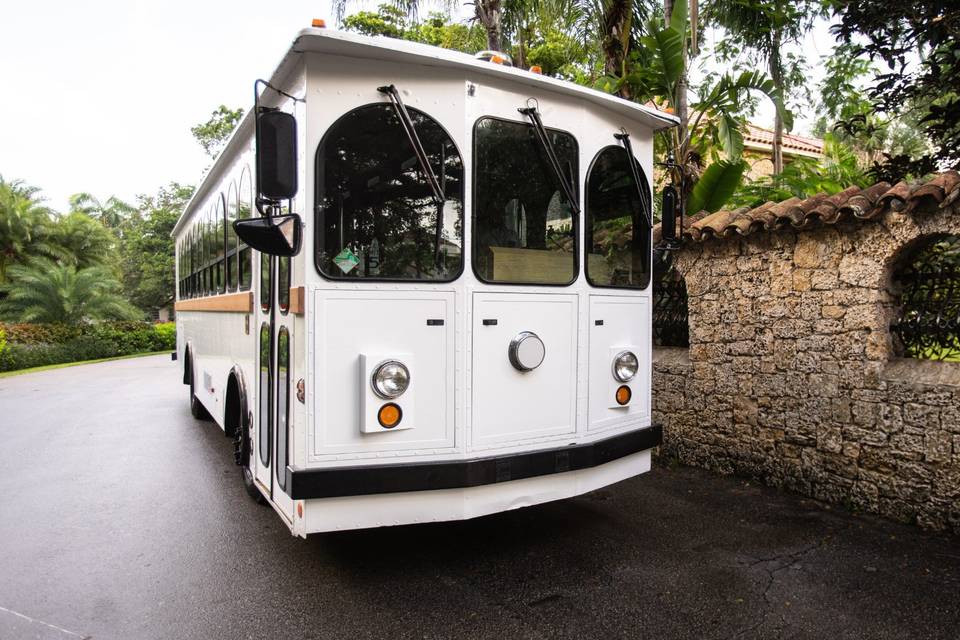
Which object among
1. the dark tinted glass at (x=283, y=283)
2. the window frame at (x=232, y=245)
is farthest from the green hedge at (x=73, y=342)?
the dark tinted glass at (x=283, y=283)

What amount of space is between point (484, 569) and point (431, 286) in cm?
173

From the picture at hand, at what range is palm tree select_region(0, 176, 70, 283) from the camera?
25438mm

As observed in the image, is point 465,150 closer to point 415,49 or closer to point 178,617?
point 415,49

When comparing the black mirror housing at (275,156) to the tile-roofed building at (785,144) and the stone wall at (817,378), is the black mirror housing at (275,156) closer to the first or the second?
the stone wall at (817,378)

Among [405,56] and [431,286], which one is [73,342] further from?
[405,56]

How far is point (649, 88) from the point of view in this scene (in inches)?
320

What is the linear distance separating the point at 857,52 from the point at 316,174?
412cm

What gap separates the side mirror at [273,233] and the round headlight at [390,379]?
2.31 ft

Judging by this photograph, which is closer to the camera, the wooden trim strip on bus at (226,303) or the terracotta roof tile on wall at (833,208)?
the terracotta roof tile on wall at (833,208)

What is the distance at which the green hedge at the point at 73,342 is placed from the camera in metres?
20.2

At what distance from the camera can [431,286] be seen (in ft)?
11.5

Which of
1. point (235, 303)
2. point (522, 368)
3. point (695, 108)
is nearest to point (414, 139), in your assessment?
point (522, 368)

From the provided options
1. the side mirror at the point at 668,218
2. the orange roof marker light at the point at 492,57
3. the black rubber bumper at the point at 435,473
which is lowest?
the black rubber bumper at the point at 435,473

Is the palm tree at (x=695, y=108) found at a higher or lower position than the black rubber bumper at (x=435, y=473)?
higher
